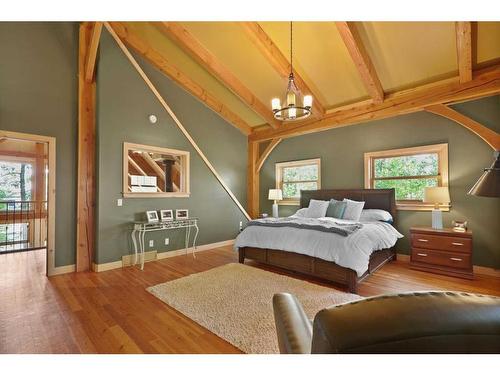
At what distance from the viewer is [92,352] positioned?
1863 mm

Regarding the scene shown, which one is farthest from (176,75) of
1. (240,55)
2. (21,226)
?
(21,226)

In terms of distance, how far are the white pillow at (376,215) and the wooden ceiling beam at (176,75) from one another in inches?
141

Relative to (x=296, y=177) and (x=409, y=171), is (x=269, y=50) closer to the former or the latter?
(x=296, y=177)

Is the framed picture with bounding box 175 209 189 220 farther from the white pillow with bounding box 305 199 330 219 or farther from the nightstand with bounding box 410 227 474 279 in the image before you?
the nightstand with bounding box 410 227 474 279

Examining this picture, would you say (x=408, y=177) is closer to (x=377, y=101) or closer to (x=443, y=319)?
(x=377, y=101)

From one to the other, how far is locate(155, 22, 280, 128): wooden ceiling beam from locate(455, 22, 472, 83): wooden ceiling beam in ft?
11.0

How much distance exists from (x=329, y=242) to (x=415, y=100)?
9.36 ft

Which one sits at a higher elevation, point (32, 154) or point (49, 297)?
point (32, 154)

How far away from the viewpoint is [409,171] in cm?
460

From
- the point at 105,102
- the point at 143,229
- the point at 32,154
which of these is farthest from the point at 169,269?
the point at 32,154

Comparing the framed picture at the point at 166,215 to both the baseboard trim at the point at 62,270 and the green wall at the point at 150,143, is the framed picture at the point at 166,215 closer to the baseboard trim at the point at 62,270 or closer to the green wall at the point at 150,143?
the green wall at the point at 150,143

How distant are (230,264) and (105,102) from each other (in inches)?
133

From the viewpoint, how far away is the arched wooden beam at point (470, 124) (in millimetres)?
3578

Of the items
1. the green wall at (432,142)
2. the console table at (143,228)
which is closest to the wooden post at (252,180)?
the green wall at (432,142)
